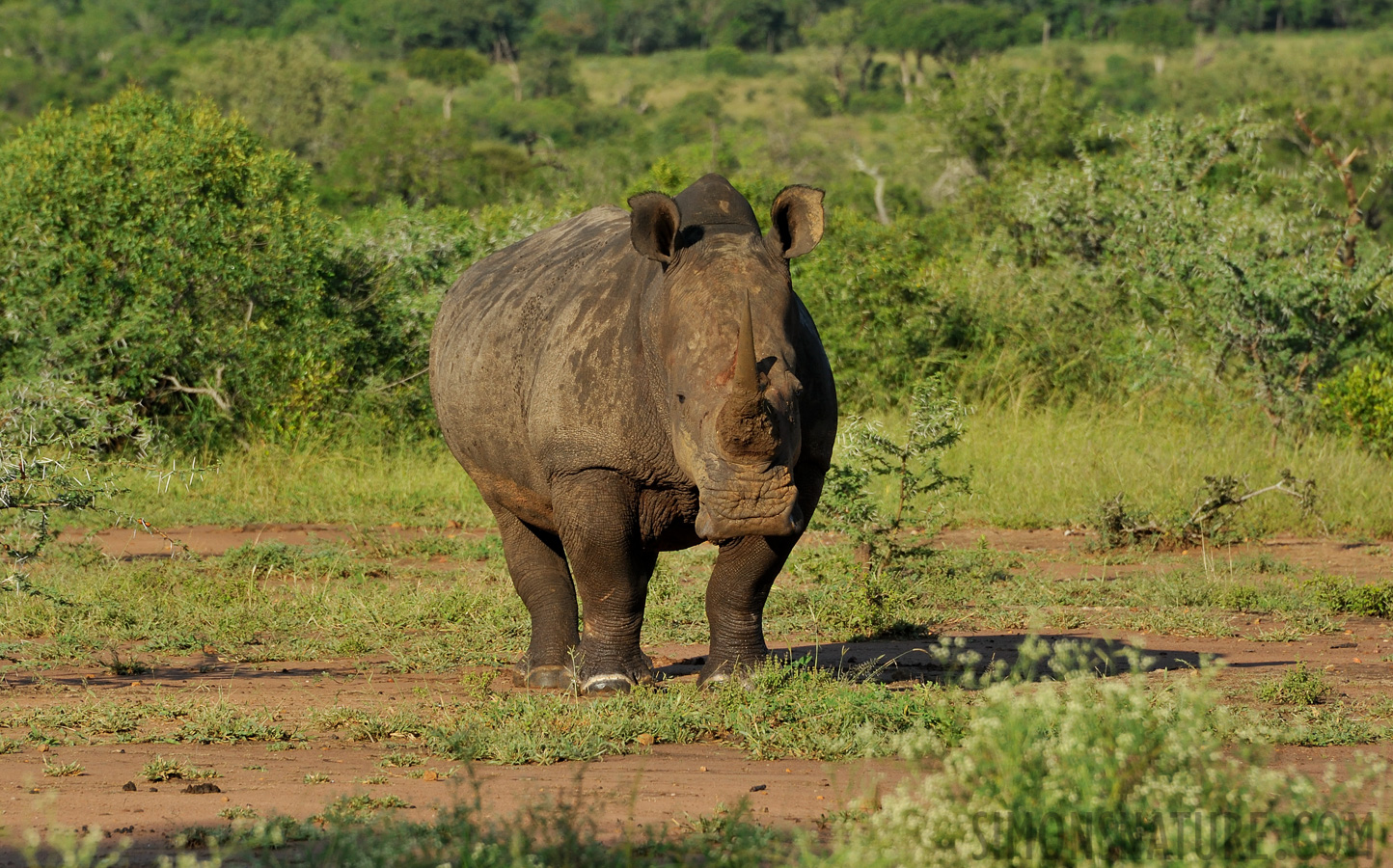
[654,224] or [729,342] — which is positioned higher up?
[654,224]

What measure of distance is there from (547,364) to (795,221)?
1124 millimetres

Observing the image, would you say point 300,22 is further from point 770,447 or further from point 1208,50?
point 770,447

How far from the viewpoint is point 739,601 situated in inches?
241

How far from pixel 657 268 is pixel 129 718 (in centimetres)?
246

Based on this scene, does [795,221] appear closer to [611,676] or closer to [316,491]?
[611,676]

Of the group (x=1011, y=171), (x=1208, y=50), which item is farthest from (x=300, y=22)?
(x=1011, y=171)

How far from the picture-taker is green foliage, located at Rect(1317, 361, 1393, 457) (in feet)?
42.0

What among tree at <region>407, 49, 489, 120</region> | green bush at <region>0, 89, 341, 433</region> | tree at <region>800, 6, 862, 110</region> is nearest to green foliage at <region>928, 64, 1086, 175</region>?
green bush at <region>0, 89, 341, 433</region>

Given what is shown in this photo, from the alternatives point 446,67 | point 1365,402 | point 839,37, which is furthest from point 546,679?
point 839,37

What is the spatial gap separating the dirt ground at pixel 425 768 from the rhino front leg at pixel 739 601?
0.59 metres

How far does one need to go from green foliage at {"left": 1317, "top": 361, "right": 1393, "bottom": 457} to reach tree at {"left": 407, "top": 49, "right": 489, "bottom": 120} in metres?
62.5

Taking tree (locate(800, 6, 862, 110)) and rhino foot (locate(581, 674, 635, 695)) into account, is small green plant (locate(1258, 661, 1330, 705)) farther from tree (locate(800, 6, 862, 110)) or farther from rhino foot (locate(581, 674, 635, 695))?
tree (locate(800, 6, 862, 110))

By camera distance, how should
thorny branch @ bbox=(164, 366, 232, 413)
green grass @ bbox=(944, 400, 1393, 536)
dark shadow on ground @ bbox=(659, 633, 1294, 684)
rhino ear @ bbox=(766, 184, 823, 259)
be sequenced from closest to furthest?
1. rhino ear @ bbox=(766, 184, 823, 259)
2. dark shadow on ground @ bbox=(659, 633, 1294, 684)
3. green grass @ bbox=(944, 400, 1393, 536)
4. thorny branch @ bbox=(164, 366, 232, 413)

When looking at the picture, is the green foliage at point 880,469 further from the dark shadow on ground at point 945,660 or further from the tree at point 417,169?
the tree at point 417,169
